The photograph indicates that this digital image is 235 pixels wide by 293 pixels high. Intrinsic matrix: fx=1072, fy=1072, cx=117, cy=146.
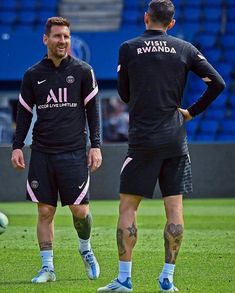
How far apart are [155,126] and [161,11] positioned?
0.89 metres

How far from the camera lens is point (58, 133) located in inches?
365

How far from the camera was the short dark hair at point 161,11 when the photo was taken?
26.8 ft

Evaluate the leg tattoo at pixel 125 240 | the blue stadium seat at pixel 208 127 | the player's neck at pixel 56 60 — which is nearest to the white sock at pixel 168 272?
the leg tattoo at pixel 125 240

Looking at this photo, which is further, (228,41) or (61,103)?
(228,41)

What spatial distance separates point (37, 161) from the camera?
9352 millimetres

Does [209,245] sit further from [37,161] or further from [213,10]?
[213,10]

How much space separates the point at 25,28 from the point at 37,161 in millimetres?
20764

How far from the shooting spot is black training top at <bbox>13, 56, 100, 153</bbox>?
30.3ft

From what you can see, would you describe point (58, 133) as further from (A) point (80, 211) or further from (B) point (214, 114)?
(B) point (214, 114)

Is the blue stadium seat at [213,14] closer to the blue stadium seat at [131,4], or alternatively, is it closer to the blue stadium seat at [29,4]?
the blue stadium seat at [131,4]

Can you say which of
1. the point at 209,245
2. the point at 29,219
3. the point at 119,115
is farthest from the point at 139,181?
the point at 119,115

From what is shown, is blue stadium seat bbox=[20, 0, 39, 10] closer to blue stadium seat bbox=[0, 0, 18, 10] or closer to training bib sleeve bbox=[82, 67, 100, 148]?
blue stadium seat bbox=[0, 0, 18, 10]

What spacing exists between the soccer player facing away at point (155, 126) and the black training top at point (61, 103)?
3.15 ft

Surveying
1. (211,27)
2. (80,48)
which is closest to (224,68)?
(211,27)
